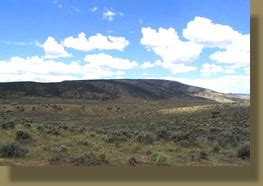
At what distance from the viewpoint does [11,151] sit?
1457 cm

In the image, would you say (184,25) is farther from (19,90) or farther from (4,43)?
(19,90)

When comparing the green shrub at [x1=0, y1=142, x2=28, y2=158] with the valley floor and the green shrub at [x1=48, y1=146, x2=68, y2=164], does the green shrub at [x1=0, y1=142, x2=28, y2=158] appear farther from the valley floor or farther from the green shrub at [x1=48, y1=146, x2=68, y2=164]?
the green shrub at [x1=48, y1=146, x2=68, y2=164]

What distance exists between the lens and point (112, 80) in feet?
273

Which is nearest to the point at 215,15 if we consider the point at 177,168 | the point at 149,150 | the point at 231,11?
the point at 231,11

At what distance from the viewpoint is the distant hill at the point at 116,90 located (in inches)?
2593

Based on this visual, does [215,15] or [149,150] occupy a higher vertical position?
[215,15]

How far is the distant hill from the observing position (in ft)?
216

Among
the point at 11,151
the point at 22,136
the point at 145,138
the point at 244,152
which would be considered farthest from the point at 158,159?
the point at 22,136

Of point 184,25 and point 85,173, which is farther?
point 184,25

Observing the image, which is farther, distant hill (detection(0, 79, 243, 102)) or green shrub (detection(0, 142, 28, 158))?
distant hill (detection(0, 79, 243, 102))

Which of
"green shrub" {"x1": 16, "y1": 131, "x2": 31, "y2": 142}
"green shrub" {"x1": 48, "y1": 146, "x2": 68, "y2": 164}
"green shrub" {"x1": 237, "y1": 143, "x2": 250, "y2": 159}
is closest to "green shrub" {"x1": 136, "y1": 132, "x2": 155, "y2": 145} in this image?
"green shrub" {"x1": 48, "y1": 146, "x2": 68, "y2": 164}

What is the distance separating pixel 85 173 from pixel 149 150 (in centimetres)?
557

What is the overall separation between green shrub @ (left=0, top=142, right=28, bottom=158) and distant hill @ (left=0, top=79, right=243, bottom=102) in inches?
1910

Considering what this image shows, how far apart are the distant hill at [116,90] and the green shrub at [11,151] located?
48509mm
